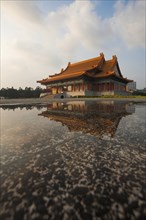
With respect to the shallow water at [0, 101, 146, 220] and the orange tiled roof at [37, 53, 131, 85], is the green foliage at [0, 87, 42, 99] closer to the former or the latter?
the orange tiled roof at [37, 53, 131, 85]

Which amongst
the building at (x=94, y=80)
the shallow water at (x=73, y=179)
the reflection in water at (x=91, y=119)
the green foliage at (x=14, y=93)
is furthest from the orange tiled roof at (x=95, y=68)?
the shallow water at (x=73, y=179)

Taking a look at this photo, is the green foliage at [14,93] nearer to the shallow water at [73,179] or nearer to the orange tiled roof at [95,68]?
the orange tiled roof at [95,68]

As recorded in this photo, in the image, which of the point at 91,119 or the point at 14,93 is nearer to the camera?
the point at 91,119

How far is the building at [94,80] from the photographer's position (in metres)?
29.2

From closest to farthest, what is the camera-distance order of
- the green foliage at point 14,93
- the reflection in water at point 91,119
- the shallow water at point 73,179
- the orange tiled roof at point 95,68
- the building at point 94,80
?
the shallow water at point 73,179, the reflection in water at point 91,119, the orange tiled roof at point 95,68, the building at point 94,80, the green foliage at point 14,93

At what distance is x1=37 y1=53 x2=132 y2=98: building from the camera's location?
2917 centimetres

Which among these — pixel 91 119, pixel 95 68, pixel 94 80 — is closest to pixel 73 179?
pixel 91 119

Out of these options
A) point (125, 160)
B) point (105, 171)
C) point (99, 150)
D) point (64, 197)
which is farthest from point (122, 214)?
point (99, 150)

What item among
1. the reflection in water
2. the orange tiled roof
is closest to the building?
the orange tiled roof

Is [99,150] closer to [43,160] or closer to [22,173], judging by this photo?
[43,160]

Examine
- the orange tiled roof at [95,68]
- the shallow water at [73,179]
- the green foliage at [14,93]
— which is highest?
the orange tiled roof at [95,68]

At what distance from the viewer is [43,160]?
3006mm

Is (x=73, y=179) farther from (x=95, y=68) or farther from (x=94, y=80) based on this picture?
(x=94, y=80)

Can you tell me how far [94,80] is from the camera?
3108 cm
